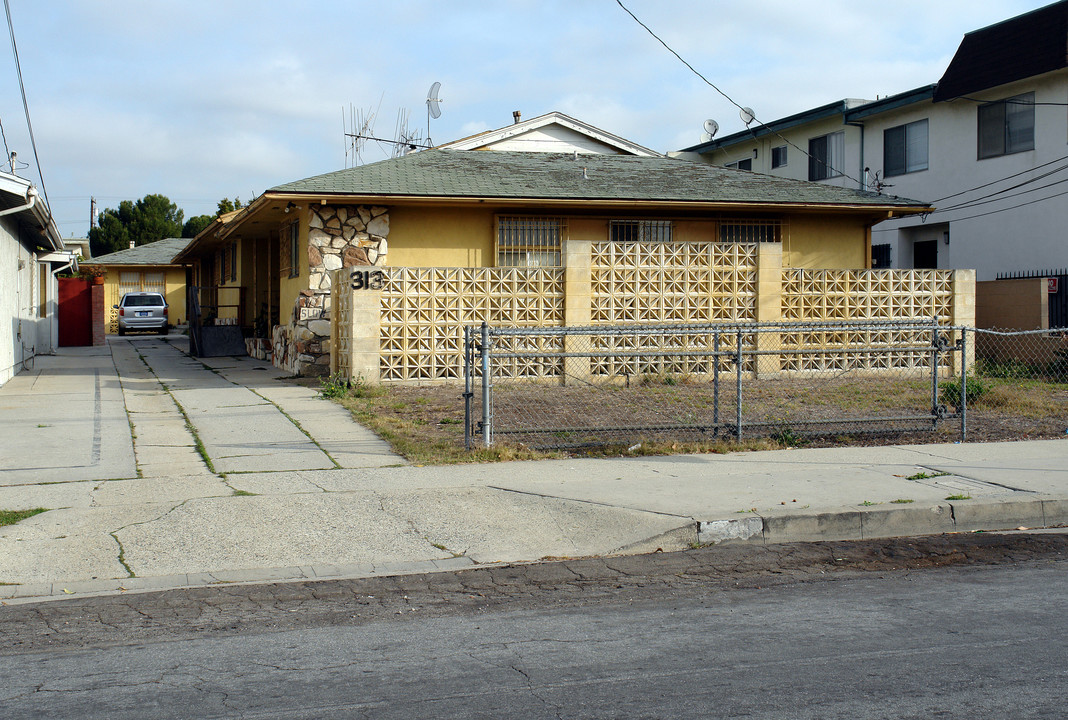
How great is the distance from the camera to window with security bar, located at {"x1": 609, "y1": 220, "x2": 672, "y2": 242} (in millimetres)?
18562

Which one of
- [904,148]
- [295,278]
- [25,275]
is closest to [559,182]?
[295,278]

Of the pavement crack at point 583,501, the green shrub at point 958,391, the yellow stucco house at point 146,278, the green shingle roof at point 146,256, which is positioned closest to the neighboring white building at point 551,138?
the green shrub at point 958,391

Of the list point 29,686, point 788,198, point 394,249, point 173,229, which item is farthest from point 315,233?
point 173,229

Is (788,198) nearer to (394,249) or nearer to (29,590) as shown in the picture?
(394,249)

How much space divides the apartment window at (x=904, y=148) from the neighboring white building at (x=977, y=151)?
29 mm

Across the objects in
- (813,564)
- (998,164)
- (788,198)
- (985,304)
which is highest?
(998,164)

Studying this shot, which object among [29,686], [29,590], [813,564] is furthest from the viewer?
[813,564]

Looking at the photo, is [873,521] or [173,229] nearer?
[873,521]

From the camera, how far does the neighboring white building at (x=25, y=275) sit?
15785mm

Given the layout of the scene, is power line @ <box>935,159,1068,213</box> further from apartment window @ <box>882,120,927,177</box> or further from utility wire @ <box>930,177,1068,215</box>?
apartment window @ <box>882,120,927,177</box>

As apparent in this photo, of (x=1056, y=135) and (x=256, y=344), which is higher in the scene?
(x=1056, y=135)

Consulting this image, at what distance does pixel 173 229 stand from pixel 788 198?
2188 inches

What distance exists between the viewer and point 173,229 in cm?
6544

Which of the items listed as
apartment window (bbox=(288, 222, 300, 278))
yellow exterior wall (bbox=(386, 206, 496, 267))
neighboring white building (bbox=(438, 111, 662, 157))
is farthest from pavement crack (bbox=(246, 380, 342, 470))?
neighboring white building (bbox=(438, 111, 662, 157))
